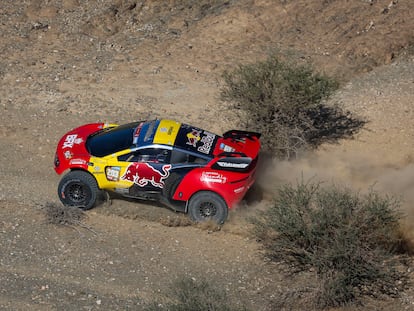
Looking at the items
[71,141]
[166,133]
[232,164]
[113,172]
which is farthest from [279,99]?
[71,141]

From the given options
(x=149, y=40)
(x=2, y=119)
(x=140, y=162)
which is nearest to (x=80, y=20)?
(x=149, y=40)

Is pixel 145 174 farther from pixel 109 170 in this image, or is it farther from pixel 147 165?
pixel 109 170

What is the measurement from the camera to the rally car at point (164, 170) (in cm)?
1319

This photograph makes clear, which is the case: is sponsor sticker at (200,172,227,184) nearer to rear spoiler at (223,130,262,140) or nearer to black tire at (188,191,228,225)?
black tire at (188,191,228,225)

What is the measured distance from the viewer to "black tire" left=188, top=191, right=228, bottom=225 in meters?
13.3

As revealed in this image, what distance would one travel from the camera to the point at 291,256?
1257 centimetres

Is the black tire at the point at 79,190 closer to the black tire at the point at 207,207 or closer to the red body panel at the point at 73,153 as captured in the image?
the red body panel at the point at 73,153

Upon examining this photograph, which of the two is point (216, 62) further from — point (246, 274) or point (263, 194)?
point (246, 274)

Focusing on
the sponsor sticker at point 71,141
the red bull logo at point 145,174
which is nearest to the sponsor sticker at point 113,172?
the red bull logo at point 145,174

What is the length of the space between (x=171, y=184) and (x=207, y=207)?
76cm

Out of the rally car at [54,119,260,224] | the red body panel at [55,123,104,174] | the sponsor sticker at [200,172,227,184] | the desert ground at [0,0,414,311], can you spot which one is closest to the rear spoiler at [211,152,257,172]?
the rally car at [54,119,260,224]

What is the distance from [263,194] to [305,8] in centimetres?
959

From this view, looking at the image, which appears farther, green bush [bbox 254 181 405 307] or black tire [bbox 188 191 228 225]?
black tire [bbox 188 191 228 225]

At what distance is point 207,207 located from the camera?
13.4m
